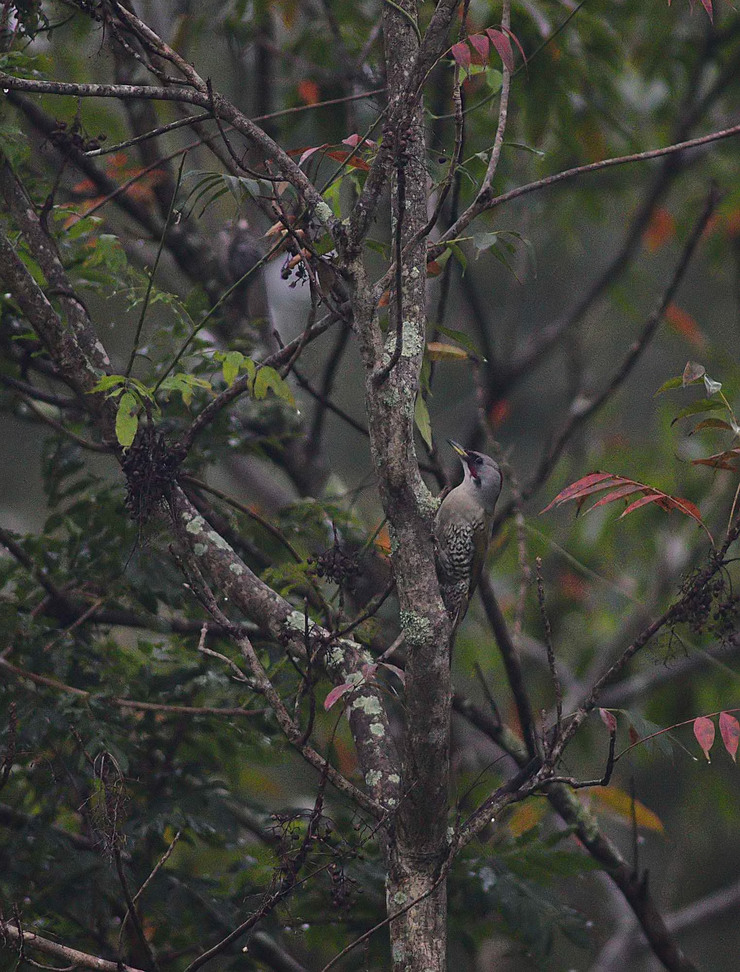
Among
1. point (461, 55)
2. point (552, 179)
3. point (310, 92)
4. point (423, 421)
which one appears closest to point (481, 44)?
point (461, 55)

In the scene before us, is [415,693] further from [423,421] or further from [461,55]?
[461,55]

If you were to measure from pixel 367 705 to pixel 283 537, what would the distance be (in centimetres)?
58

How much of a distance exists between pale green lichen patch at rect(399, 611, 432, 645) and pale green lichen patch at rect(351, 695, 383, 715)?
42cm

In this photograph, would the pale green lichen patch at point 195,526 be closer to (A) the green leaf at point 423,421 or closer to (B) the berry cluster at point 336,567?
(B) the berry cluster at point 336,567

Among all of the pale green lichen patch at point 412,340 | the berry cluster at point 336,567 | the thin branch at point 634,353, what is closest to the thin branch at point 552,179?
the pale green lichen patch at point 412,340

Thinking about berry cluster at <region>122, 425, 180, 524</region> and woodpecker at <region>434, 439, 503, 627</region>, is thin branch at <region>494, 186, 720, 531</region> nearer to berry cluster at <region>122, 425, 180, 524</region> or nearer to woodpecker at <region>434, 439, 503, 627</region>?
woodpecker at <region>434, 439, 503, 627</region>

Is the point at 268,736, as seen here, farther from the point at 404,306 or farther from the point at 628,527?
the point at 628,527

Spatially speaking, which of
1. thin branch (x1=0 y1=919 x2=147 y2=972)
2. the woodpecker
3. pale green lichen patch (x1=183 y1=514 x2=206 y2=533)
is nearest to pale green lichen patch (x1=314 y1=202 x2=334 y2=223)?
pale green lichen patch (x1=183 y1=514 x2=206 y2=533)

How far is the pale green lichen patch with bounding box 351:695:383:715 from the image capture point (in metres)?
2.39

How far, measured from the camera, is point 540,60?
12.4ft

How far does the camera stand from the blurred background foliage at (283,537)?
267cm

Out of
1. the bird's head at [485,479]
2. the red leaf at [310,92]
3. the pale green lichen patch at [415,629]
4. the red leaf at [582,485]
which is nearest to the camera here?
the pale green lichen patch at [415,629]

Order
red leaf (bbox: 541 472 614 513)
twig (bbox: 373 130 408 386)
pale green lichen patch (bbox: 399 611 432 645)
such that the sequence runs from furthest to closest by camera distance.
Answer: red leaf (bbox: 541 472 614 513) < pale green lichen patch (bbox: 399 611 432 645) < twig (bbox: 373 130 408 386)

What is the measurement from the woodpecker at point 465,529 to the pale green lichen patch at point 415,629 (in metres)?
0.85
